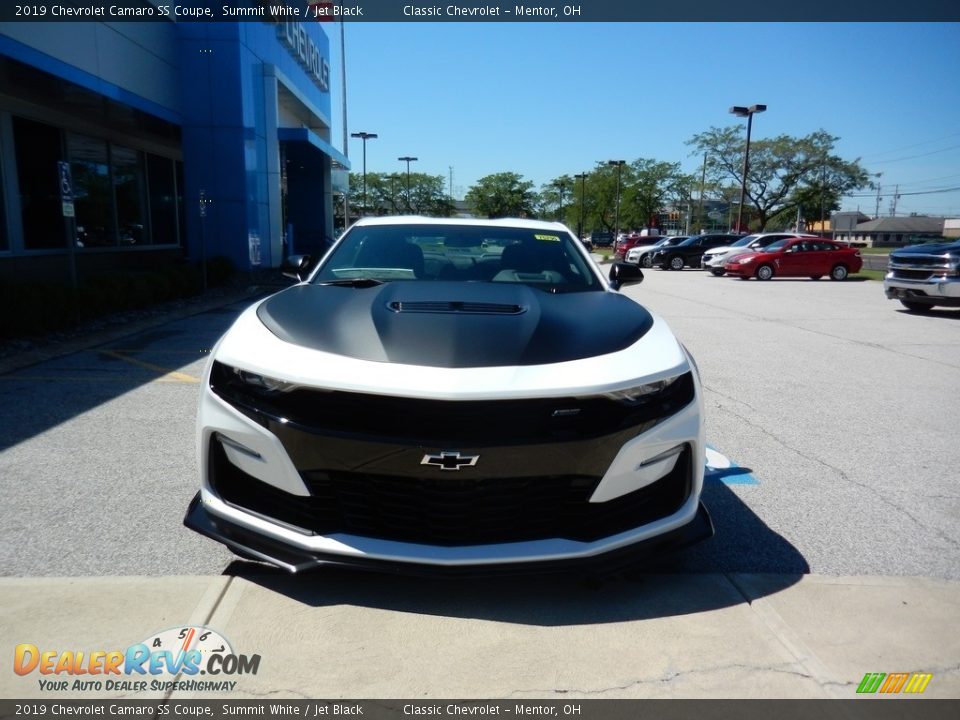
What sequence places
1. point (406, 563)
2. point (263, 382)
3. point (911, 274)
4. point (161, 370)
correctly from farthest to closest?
1. point (911, 274)
2. point (161, 370)
3. point (263, 382)
4. point (406, 563)

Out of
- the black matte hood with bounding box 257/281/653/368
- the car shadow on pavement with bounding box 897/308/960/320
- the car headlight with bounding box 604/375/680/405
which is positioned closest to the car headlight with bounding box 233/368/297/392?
Result: the black matte hood with bounding box 257/281/653/368

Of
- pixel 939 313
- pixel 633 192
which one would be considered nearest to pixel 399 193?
pixel 633 192

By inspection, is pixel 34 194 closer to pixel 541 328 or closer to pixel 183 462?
pixel 183 462

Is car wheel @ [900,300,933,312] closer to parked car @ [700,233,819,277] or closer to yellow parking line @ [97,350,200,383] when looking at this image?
parked car @ [700,233,819,277]

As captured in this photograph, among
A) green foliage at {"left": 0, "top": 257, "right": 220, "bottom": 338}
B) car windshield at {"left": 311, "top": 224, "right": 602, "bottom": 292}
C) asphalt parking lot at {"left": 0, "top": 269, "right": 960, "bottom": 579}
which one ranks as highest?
car windshield at {"left": 311, "top": 224, "right": 602, "bottom": 292}

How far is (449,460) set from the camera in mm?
2322

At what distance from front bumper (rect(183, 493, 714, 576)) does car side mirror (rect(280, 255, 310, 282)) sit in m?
2.00

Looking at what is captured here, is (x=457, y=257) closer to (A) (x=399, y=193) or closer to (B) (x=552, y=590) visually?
(B) (x=552, y=590)

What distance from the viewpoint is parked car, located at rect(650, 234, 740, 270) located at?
3125cm

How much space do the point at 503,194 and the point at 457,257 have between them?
8359cm

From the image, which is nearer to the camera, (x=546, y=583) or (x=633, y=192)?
(x=546, y=583)

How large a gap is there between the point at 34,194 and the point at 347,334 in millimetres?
14928

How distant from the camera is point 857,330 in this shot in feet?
37.3

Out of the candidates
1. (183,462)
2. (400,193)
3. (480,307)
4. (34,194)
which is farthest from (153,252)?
(400,193)
